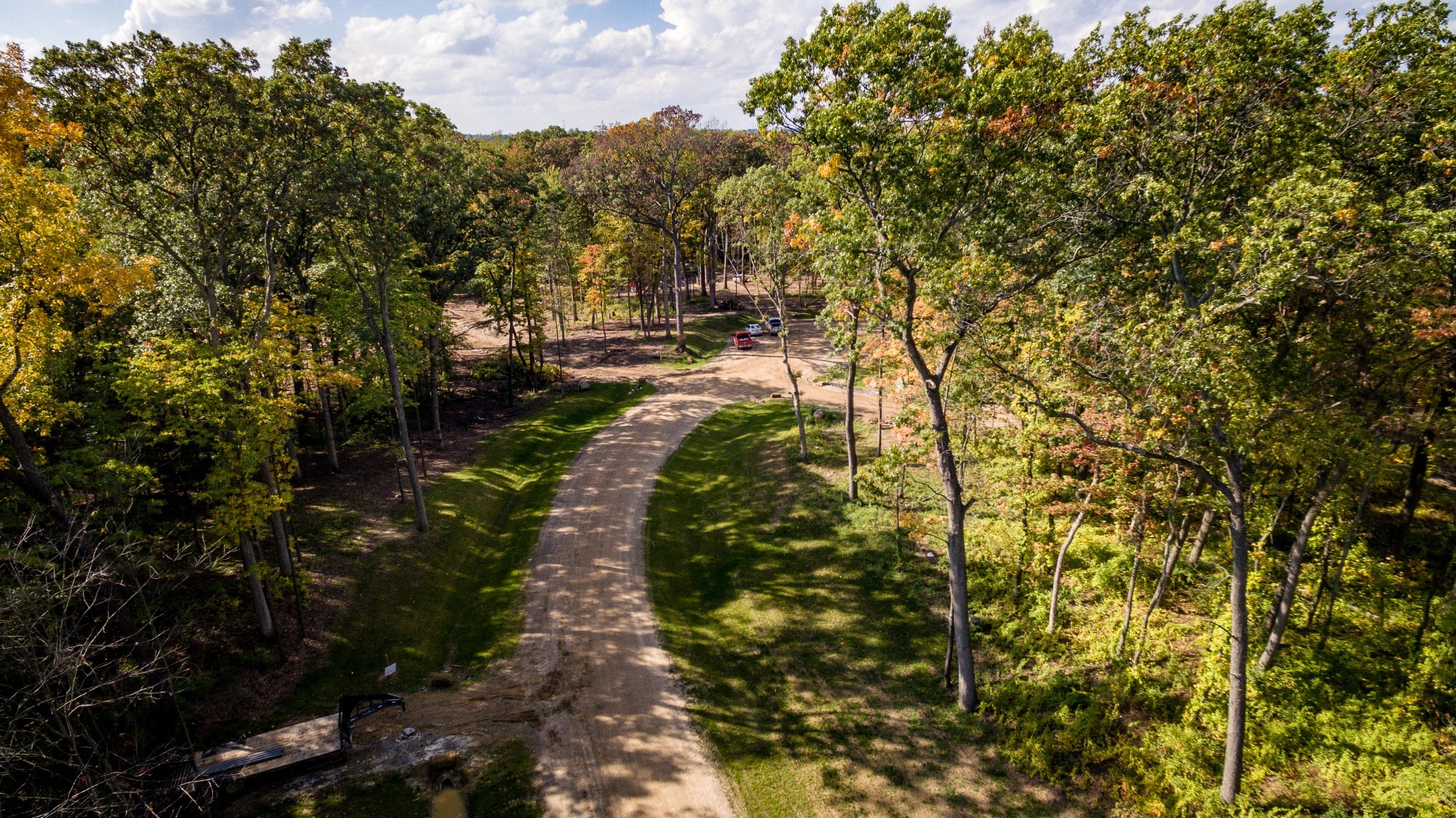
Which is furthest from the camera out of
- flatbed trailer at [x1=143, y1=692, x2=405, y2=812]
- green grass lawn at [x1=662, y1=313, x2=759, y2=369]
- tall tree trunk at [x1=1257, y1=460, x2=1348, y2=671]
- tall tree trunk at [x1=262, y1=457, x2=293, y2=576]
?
green grass lawn at [x1=662, y1=313, x2=759, y2=369]

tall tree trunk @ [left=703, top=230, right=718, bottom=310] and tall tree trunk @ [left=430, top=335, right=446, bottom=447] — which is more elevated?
tall tree trunk @ [left=703, top=230, right=718, bottom=310]

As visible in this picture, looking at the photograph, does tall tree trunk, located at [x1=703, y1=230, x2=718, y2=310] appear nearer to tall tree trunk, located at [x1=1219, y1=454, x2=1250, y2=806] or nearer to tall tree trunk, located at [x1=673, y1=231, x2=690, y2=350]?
tall tree trunk, located at [x1=673, y1=231, x2=690, y2=350]

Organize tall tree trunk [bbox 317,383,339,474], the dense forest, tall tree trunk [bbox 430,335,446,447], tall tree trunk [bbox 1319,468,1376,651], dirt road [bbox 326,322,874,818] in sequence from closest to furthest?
the dense forest → tall tree trunk [bbox 1319,468,1376,651] → dirt road [bbox 326,322,874,818] → tall tree trunk [bbox 317,383,339,474] → tall tree trunk [bbox 430,335,446,447]

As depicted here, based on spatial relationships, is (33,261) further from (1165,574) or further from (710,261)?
(710,261)

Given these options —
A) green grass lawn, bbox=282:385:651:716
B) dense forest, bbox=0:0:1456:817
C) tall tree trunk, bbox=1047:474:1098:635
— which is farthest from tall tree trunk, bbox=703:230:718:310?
tall tree trunk, bbox=1047:474:1098:635

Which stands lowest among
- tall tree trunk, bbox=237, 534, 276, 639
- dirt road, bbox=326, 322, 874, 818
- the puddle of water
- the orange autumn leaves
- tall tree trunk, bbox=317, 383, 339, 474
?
the puddle of water

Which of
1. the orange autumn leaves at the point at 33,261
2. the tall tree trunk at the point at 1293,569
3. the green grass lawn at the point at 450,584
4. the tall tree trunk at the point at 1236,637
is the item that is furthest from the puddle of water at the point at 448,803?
the tall tree trunk at the point at 1293,569
